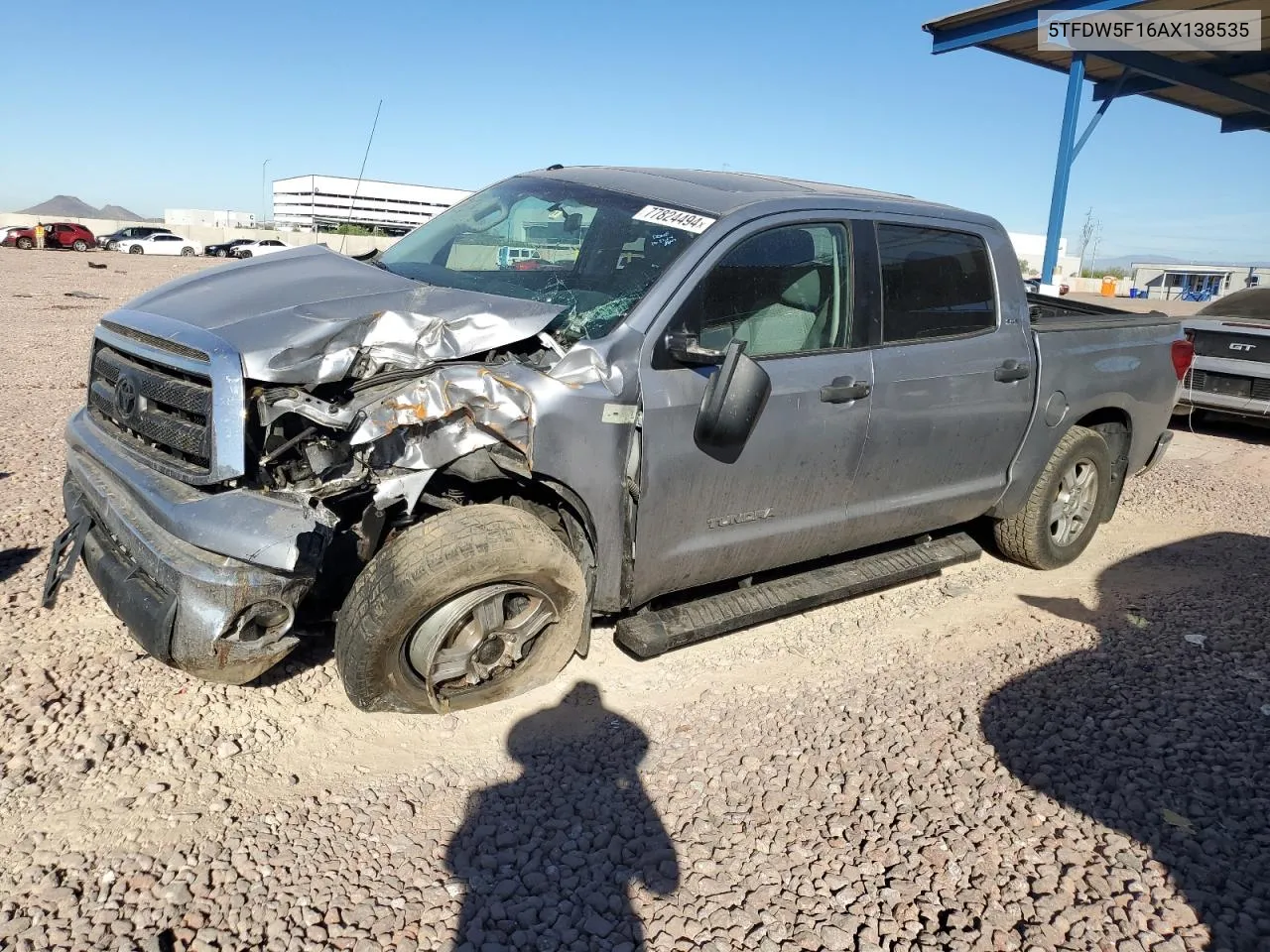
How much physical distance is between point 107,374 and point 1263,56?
16.7 m

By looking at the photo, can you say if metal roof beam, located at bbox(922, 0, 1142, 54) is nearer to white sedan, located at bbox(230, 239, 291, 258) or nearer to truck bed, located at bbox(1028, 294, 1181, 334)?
truck bed, located at bbox(1028, 294, 1181, 334)

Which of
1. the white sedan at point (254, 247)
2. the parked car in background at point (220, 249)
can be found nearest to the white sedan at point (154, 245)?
the parked car in background at point (220, 249)

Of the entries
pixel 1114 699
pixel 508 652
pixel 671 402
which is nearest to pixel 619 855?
pixel 508 652

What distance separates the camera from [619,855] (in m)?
2.74

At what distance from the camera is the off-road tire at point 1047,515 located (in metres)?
5.02

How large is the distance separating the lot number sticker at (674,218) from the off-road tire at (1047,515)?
2581 mm

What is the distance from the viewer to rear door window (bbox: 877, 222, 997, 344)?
4.06 m

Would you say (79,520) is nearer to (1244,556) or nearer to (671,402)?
(671,402)

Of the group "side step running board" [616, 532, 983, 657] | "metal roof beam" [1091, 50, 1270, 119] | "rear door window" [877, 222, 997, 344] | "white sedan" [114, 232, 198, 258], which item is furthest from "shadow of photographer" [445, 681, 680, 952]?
"white sedan" [114, 232, 198, 258]

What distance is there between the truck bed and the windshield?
230 centimetres

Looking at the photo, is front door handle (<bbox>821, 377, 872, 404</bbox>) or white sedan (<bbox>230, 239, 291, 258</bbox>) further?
white sedan (<bbox>230, 239, 291, 258</bbox>)

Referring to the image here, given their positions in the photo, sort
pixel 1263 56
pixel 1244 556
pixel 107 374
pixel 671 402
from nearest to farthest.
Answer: pixel 671 402, pixel 107 374, pixel 1244 556, pixel 1263 56

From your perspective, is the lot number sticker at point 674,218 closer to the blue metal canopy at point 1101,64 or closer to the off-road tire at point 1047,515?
the off-road tire at point 1047,515

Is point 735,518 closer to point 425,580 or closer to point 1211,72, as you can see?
point 425,580
